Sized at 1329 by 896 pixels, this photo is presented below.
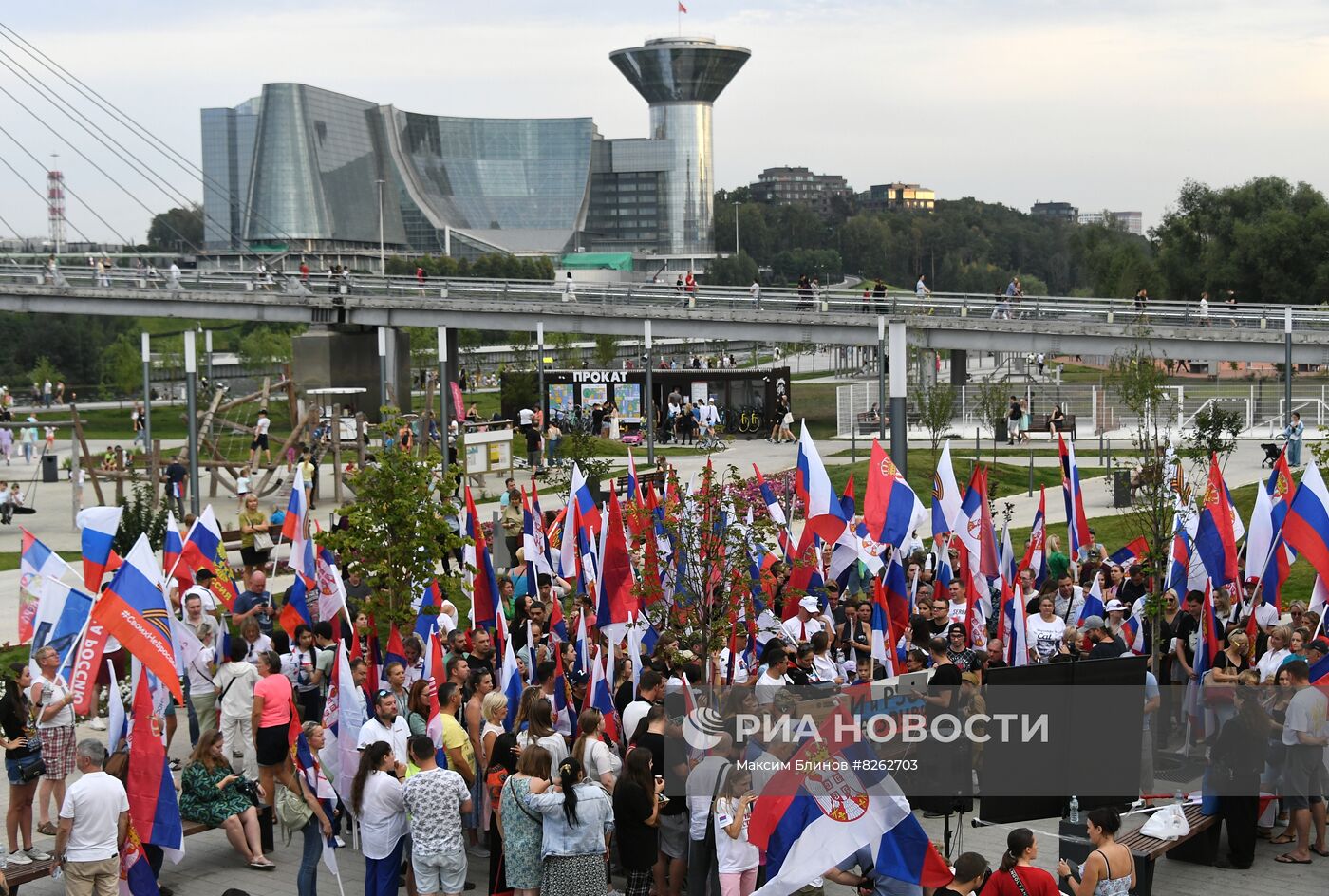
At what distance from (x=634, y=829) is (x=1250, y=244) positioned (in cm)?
7268

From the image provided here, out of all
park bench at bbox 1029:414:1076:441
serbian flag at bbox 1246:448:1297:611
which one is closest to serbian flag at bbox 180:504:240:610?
serbian flag at bbox 1246:448:1297:611

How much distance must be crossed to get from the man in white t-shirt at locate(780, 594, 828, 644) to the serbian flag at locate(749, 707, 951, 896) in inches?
193

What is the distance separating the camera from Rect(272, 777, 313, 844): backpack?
1106 centimetres

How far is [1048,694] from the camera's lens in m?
11.3

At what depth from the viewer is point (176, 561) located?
627 inches

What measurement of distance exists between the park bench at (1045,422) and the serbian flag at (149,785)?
126 ft

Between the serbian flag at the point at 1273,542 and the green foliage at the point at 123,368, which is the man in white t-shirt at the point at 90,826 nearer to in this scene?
the serbian flag at the point at 1273,542

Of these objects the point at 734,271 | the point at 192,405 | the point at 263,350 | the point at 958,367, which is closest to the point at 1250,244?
the point at 958,367

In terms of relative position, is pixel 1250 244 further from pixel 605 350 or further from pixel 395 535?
pixel 395 535

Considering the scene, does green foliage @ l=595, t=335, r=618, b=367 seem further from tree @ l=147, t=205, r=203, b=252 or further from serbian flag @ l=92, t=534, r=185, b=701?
tree @ l=147, t=205, r=203, b=252

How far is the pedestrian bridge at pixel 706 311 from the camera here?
4506 cm

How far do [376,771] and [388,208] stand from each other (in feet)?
630

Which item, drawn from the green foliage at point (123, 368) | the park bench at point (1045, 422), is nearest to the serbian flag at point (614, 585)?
the park bench at point (1045, 422)

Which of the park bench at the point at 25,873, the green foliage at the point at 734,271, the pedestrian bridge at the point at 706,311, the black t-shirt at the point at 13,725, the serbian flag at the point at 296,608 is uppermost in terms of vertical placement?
the green foliage at the point at 734,271
